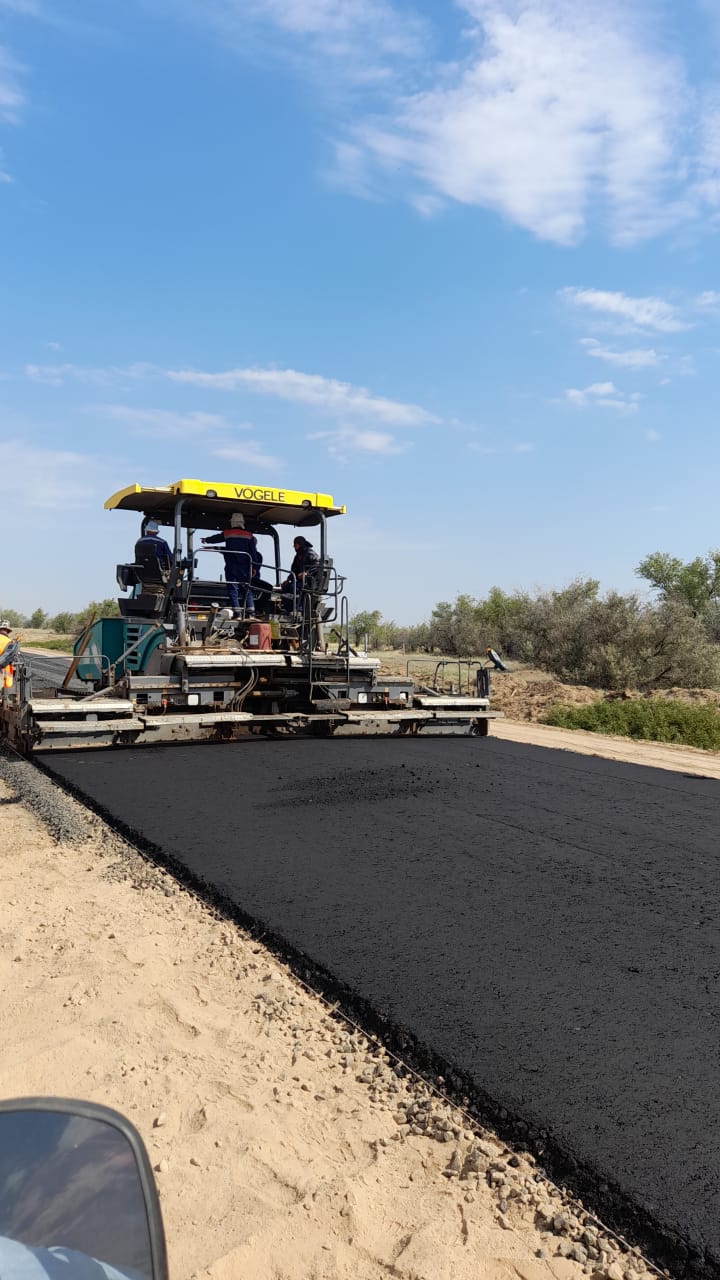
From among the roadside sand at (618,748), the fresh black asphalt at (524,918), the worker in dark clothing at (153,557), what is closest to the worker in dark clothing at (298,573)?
the worker in dark clothing at (153,557)

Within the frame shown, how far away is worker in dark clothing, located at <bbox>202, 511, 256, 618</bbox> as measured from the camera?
10.9 meters

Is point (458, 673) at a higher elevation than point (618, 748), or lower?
higher

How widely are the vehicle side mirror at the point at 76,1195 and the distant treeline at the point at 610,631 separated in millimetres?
10764

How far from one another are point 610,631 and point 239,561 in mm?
14011

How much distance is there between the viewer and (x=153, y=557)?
1059 centimetres

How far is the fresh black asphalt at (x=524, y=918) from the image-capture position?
261 centimetres

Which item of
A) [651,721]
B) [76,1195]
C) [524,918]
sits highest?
[76,1195]

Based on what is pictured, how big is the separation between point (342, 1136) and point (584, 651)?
2155cm

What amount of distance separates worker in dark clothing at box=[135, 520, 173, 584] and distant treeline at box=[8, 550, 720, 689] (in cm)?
283

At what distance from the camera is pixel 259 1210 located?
94.0 inches

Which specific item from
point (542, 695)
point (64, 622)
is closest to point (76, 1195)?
point (542, 695)

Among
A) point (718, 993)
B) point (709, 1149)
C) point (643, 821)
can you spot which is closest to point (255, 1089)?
point (709, 1149)

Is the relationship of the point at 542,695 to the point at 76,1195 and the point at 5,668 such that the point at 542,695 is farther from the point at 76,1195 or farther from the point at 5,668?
the point at 76,1195

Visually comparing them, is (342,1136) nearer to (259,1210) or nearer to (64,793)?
(259,1210)
